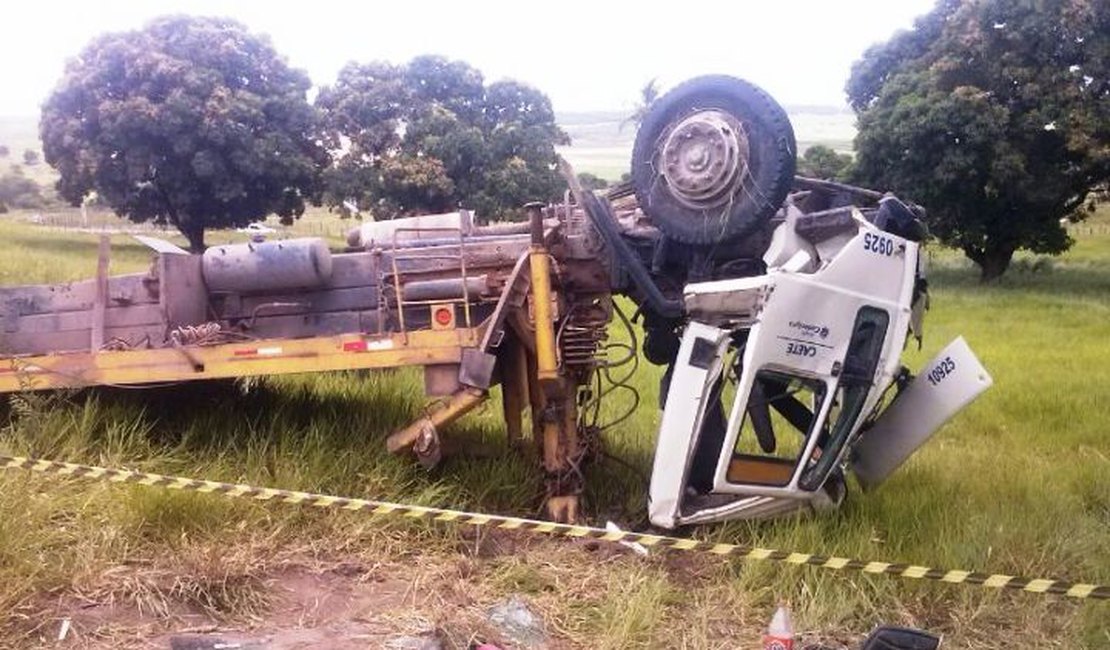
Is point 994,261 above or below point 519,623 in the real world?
below

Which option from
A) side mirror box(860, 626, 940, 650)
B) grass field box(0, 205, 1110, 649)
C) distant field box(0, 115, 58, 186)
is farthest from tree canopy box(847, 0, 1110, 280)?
distant field box(0, 115, 58, 186)

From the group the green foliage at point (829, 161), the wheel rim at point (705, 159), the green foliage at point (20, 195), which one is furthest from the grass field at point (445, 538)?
the green foliage at point (20, 195)

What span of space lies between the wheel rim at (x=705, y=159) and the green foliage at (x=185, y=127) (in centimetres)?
2277

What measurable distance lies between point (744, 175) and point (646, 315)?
4.01 feet

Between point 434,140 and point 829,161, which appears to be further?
point 829,161

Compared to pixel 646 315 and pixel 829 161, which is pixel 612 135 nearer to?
pixel 829 161

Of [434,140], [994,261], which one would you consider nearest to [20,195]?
[434,140]

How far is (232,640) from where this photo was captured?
4391 mm

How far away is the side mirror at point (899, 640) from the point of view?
13.9 ft

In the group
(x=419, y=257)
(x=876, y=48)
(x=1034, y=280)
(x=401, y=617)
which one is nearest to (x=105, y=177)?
(x=876, y=48)

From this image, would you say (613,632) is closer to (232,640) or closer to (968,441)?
(232,640)

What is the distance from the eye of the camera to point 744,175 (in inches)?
219

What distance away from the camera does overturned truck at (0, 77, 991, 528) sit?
5.49 metres

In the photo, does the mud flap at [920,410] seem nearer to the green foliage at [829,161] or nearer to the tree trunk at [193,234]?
the green foliage at [829,161]
